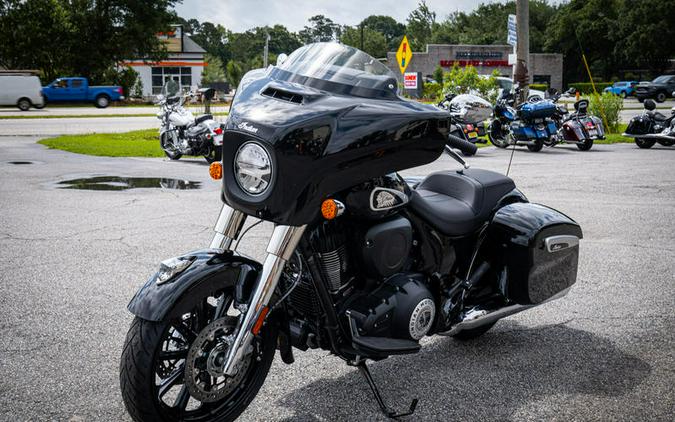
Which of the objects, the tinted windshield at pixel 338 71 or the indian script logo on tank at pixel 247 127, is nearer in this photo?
the indian script logo on tank at pixel 247 127

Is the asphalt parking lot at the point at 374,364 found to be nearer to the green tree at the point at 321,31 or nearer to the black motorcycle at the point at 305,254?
the black motorcycle at the point at 305,254

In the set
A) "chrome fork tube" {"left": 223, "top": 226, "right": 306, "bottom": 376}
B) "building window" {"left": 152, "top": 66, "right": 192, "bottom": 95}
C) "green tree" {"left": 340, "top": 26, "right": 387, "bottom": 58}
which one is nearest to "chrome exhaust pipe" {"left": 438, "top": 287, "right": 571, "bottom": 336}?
"chrome fork tube" {"left": 223, "top": 226, "right": 306, "bottom": 376}

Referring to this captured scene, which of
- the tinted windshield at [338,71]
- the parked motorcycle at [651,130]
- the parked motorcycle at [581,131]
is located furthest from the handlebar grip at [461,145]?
the parked motorcycle at [651,130]

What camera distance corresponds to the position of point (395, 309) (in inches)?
126

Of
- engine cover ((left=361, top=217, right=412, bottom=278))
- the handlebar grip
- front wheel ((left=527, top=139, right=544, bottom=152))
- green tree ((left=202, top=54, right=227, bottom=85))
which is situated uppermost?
green tree ((left=202, top=54, right=227, bottom=85))

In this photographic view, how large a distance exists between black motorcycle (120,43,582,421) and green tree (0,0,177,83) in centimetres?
5094

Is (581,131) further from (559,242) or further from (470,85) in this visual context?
A: (559,242)

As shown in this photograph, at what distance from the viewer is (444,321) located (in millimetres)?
3609

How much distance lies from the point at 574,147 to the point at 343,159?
15.0 m

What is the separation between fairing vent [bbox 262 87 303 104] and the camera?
2.96 meters

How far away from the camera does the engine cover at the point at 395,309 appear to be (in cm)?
313

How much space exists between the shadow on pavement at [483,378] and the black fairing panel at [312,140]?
1.12 m

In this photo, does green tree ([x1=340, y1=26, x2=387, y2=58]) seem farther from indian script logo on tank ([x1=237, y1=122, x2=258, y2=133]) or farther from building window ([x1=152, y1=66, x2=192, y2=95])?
indian script logo on tank ([x1=237, y1=122, x2=258, y2=133])

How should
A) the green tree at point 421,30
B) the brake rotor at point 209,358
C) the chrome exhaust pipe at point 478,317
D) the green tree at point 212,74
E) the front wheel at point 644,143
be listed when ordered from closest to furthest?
the brake rotor at point 209,358
the chrome exhaust pipe at point 478,317
the front wheel at point 644,143
the green tree at point 212,74
the green tree at point 421,30
